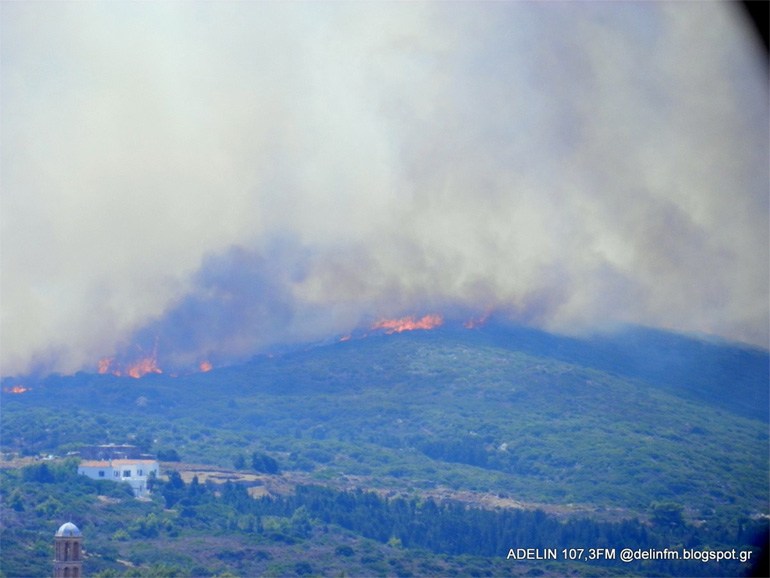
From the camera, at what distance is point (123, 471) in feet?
280

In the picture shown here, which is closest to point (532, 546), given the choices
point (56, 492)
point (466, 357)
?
point (56, 492)

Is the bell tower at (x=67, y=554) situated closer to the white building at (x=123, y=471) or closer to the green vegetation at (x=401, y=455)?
the green vegetation at (x=401, y=455)

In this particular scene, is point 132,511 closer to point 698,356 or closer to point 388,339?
point 388,339

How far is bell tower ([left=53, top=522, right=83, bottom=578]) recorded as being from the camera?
62.5 m

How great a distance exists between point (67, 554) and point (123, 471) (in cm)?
2244

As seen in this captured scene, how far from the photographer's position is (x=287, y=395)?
104 meters

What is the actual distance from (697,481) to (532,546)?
13.6m

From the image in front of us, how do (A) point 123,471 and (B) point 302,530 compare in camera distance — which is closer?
(B) point 302,530

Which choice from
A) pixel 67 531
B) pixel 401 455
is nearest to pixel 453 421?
pixel 401 455

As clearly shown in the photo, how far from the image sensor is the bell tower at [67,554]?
62.5 metres

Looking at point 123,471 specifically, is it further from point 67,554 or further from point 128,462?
point 67,554

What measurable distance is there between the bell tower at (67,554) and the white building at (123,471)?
68.9 ft

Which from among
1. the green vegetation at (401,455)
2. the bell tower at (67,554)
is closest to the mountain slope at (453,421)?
the green vegetation at (401,455)

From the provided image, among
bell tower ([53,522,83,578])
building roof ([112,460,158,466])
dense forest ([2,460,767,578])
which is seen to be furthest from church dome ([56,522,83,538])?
building roof ([112,460,158,466])
